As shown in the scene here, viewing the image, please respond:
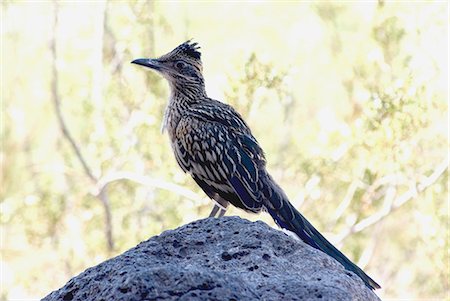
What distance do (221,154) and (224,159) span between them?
0.04 metres

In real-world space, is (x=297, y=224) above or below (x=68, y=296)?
below

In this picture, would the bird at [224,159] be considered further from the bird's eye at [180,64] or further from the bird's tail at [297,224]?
the bird's eye at [180,64]

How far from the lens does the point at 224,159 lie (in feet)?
22.7

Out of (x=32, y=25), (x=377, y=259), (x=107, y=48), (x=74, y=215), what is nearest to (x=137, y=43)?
(x=107, y=48)

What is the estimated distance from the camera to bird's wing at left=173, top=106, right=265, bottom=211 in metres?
6.80

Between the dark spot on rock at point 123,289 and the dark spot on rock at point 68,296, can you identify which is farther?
the dark spot on rock at point 68,296

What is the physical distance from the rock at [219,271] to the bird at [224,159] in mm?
1562

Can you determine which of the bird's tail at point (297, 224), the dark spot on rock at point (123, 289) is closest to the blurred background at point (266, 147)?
the bird's tail at point (297, 224)

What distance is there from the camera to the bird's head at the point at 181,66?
7.77 metres

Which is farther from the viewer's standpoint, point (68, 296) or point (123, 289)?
point (68, 296)

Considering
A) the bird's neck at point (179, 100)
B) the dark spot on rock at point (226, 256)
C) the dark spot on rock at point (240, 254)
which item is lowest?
the dark spot on rock at point (226, 256)

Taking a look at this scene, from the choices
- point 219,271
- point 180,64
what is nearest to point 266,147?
point 180,64

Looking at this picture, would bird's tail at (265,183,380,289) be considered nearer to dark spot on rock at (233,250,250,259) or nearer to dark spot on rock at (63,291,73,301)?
dark spot on rock at (233,250,250,259)

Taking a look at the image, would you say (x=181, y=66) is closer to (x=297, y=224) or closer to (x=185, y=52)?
(x=185, y=52)
